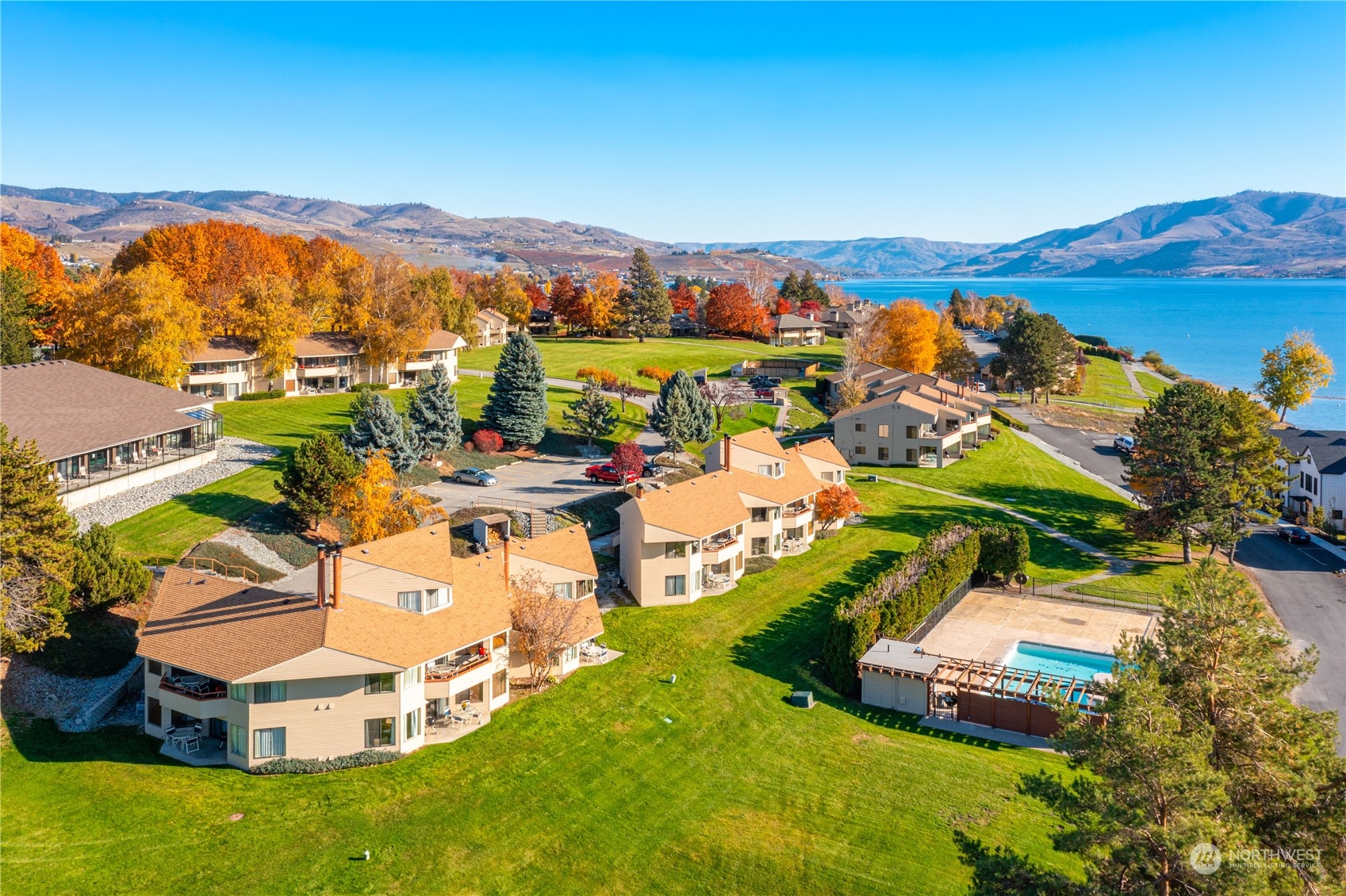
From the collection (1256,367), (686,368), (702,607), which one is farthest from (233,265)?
(1256,367)

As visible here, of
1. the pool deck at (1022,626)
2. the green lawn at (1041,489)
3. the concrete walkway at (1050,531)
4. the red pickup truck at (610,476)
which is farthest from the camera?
the red pickup truck at (610,476)

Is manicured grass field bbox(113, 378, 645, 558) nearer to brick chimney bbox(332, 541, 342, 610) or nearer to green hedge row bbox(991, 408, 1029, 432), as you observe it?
brick chimney bbox(332, 541, 342, 610)

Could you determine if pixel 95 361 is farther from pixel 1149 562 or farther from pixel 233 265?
pixel 1149 562

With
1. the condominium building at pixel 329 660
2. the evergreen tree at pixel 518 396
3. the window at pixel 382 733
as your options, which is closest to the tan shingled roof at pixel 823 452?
the evergreen tree at pixel 518 396

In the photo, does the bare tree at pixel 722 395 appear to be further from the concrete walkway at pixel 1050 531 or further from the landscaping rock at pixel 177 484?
the landscaping rock at pixel 177 484

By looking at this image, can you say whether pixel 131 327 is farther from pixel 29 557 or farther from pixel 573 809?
pixel 573 809

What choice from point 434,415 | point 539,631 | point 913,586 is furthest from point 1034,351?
point 539,631
